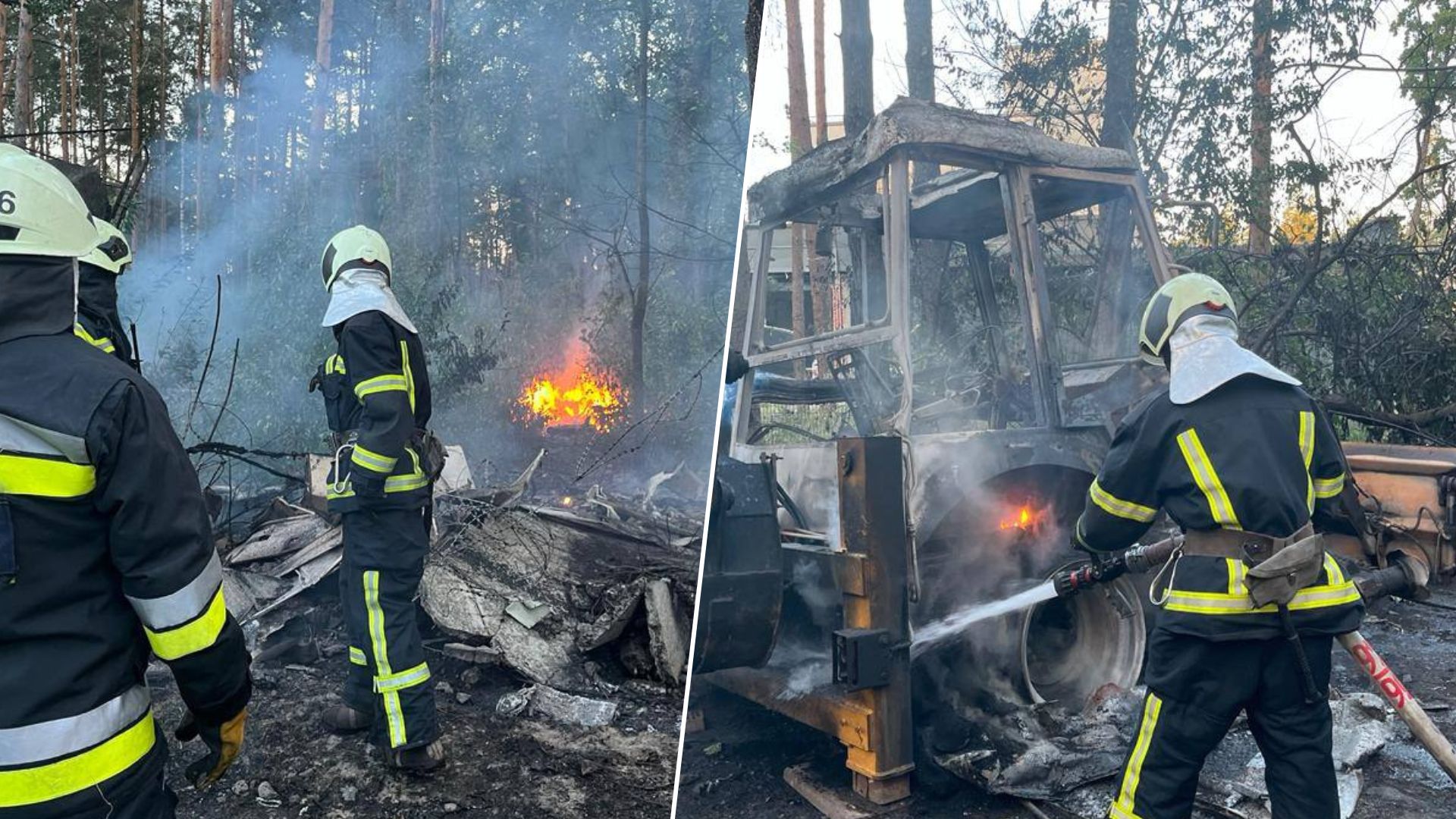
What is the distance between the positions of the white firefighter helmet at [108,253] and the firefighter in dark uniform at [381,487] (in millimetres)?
741

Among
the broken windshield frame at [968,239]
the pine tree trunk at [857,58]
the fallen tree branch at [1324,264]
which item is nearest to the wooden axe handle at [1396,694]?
the broken windshield frame at [968,239]

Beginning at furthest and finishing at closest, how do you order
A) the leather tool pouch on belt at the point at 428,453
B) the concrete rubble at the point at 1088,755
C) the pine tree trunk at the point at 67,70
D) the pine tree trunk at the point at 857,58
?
the pine tree trunk at the point at 67,70
the pine tree trunk at the point at 857,58
the leather tool pouch on belt at the point at 428,453
the concrete rubble at the point at 1088,755

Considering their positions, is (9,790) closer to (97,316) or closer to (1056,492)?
(97,316)

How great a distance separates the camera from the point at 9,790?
1.74m

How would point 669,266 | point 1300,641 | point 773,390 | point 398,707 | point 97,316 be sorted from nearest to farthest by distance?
point 97,316 < point 1300,641 < point 398,707 < point 773,390 < point 669,266

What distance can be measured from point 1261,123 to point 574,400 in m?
8.12

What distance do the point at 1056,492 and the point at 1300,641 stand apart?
4.24ft

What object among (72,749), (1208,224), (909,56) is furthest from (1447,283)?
(72,749)

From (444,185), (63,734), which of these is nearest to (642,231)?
(444,185)

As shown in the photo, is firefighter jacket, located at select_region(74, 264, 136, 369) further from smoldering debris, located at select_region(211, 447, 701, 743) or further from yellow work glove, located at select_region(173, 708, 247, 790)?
smoldering debris, located at select_region(211, 447, 701, 743)

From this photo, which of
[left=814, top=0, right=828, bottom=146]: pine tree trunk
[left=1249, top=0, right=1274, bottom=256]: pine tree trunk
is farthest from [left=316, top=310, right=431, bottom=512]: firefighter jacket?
[left=1249, top=0, right=1274, bottom=256]: pine tree trunk

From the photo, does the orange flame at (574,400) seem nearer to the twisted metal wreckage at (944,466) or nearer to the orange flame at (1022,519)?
the twisted metal wreckage at (944,466)

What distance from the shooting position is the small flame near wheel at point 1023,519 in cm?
382

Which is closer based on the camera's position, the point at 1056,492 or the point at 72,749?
the point at 72,749
